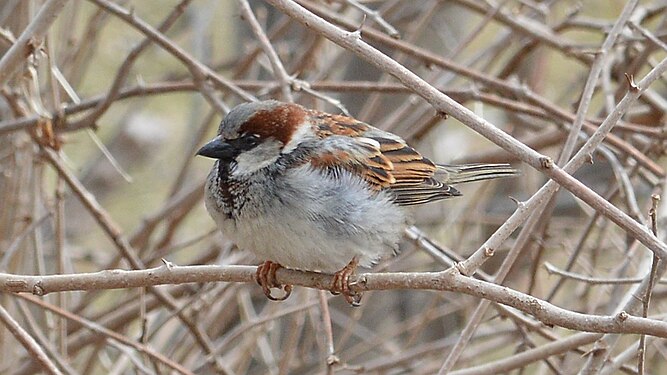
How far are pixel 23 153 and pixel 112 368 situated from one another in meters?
Result: 1.10

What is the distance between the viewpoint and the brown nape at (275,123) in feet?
10.2

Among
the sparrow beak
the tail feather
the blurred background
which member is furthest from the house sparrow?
the tail feather

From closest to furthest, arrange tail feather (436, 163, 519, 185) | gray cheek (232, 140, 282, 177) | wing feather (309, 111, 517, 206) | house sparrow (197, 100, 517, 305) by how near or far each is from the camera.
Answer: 1. house sparrow (197, 100, 517, 305)
2. gray cheek (232, 140, 282, 177)
3. wing feather (309, 111, 517, 206)
4. tail feather (436, 163, 519, 185)

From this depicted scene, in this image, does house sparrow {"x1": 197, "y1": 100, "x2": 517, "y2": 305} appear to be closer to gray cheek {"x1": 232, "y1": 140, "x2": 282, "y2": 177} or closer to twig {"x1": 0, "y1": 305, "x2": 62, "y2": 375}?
gray cheek {"x1": 232, "y1": 140, "x2": 282, "y2": 177}

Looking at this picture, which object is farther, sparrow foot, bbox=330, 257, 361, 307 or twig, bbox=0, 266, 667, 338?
sparrow foot, bbox=330, 257, 361, 307

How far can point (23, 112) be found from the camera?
3.82 meters

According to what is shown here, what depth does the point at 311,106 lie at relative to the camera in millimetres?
4938

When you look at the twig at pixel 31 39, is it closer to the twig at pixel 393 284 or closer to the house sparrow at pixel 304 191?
the house sparrow at pixel 304 191

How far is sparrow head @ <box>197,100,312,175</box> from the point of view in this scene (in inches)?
120

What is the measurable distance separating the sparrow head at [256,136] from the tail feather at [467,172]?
0.68 meters

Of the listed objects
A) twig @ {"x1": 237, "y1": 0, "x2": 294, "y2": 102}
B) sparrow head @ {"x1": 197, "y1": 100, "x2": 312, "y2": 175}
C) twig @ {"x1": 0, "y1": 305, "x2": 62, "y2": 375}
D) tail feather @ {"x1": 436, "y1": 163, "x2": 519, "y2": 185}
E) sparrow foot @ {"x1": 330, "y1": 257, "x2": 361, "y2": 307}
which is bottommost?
twig @ {"x1": 0, "y1": 305, "x2": 62, "y2": 375}

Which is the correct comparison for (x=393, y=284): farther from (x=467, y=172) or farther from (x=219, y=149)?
(x=467, y=172)

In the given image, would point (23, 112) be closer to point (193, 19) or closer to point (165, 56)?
point (193, 19)

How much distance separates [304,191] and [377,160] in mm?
382
